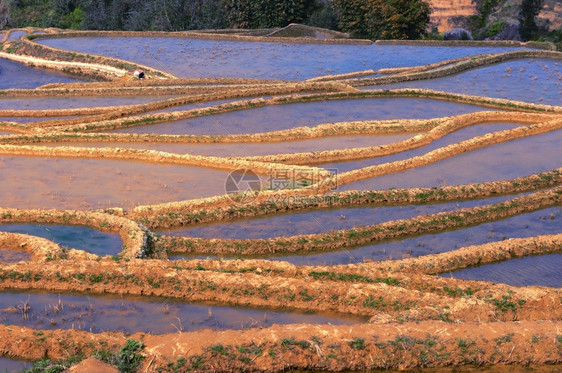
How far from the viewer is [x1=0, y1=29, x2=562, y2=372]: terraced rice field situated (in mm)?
9531

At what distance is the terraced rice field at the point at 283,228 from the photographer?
9531mm

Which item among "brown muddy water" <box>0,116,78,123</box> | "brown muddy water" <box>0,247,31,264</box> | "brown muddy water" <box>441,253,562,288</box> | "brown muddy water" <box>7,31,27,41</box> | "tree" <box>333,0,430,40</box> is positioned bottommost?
"brown muddy water" <box>441,253,562,288</box>

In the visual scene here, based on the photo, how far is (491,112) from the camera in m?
25.2

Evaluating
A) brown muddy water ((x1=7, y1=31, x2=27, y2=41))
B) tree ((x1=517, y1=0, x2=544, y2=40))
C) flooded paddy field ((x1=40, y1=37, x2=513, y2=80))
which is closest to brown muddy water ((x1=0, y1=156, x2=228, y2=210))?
flooded paddy field ((x1=40, y1=37, x2=513, y2=80))

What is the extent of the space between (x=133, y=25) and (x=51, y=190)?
1804 inches

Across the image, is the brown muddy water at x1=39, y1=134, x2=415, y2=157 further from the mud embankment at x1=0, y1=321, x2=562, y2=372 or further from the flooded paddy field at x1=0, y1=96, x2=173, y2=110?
the mud embankment at x1=0, y1=321, x2=562, y2=372

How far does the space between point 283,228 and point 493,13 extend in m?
45.9

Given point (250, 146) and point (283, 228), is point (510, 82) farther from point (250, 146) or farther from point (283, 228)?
point (283, 228)

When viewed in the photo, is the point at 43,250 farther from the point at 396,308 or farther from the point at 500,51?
the point at 500,51

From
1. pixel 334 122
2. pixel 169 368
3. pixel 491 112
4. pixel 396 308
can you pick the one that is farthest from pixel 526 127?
pixel 169 368

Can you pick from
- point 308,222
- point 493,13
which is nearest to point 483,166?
point 308,222

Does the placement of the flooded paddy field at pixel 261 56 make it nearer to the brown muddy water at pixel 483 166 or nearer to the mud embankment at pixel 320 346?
the brown muddy water at pixel 483 166

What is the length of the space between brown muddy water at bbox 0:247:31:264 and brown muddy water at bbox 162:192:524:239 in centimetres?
291

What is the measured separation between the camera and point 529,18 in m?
49.1
